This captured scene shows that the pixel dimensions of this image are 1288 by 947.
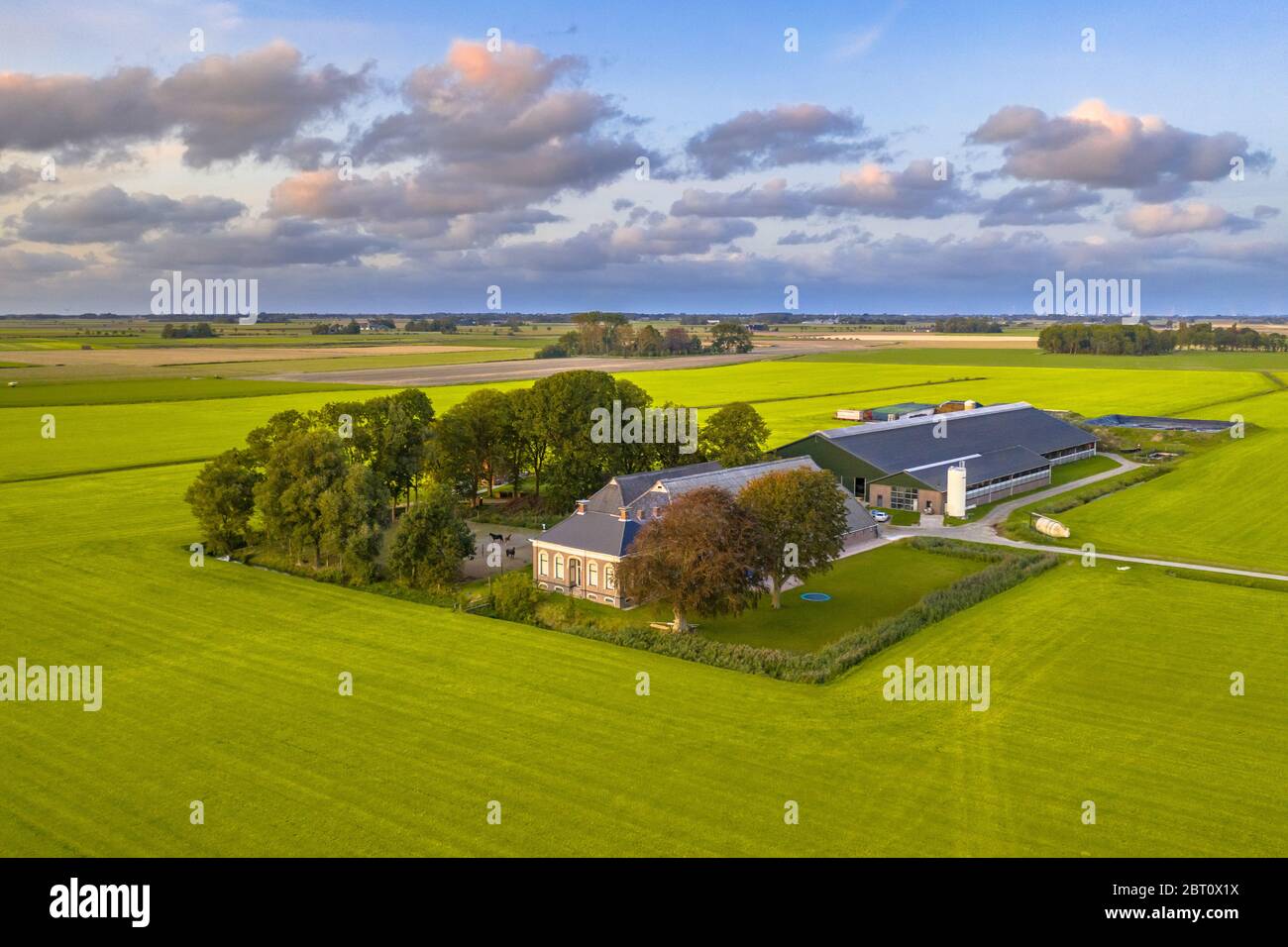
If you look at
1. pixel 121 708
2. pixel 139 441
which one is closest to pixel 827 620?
pixel 121 708

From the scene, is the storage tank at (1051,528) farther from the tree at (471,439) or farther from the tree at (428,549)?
the tree at (471,439)

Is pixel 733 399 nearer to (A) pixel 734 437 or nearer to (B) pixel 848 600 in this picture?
(A) pixel 734 437

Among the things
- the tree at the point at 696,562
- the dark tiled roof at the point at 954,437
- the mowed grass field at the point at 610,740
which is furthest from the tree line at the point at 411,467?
the tree at the point at 696,562

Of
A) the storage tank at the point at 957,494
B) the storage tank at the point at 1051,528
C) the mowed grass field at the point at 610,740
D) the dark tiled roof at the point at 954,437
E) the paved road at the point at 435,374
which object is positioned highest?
the paved road at the point at 435,374

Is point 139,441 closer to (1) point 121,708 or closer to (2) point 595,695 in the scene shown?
(1) point 121,708

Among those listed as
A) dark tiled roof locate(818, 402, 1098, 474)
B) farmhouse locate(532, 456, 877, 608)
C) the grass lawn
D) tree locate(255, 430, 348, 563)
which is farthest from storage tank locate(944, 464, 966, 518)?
tree locate(255, 430, 348, 563)

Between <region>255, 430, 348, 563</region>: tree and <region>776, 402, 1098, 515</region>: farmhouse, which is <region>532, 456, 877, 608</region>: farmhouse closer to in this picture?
<region>255, 430, 348, 563</region>: tree

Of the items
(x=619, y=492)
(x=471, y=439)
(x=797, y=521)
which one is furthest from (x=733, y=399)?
(x=797, y=521)
